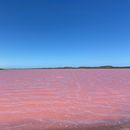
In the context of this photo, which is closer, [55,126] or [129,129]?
[129,129]

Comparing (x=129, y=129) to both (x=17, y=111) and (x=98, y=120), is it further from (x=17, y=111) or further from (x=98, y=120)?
(x=17, y=111)

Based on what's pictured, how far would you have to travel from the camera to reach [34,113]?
531 cm

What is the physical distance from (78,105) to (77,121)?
1.67 meters

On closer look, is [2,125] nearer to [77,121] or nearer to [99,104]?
[77,121]

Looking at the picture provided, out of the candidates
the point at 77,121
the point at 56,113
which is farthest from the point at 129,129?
the point at 56,113

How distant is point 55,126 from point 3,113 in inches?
65.0

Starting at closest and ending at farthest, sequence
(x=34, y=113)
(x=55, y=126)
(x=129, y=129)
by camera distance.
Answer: (x=129, y=129) → (x=55, y=126) → (x=34, y=113)

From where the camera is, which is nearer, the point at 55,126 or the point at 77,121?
the point at 55,126

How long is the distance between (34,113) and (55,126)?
1143 mm

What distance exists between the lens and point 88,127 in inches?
167

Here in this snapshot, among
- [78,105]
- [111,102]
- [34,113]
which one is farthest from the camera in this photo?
[111,102]

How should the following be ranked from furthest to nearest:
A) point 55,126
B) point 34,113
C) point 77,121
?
point 34,113, point 77,121, point 55,126

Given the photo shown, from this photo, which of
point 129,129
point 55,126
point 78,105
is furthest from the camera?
point 78,105

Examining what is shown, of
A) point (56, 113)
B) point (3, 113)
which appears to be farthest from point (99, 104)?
point (3, 113)
